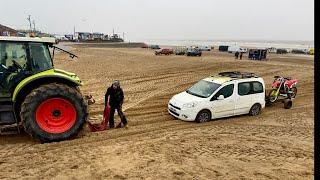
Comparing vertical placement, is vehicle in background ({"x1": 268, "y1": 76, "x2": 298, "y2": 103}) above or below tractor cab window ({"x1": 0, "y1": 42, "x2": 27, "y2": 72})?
below

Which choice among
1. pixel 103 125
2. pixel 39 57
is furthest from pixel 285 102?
pixel 39 57

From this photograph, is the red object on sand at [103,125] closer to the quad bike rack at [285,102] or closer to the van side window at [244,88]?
the van side window at [244,88]

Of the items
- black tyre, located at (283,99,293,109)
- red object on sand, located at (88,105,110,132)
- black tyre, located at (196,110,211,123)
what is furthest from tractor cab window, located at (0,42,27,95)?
black tyre, located at (283,99,293,109)

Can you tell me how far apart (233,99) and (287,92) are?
155 inches

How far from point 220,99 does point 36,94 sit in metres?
6.37

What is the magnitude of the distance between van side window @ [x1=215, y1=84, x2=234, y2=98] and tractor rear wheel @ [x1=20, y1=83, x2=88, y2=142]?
5.25 meters

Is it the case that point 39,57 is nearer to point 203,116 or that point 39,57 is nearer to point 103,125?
point 103,125

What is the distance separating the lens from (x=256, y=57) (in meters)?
45.0

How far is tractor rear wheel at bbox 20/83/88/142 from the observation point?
8.36 metres

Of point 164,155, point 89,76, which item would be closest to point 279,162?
point 164,155

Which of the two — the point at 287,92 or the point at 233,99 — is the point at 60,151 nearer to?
the point at 233,99

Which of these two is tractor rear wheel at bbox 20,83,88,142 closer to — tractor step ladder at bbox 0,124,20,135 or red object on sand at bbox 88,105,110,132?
tractor step ladder at bbox 0,124,20,135

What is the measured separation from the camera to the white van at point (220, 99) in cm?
1184
